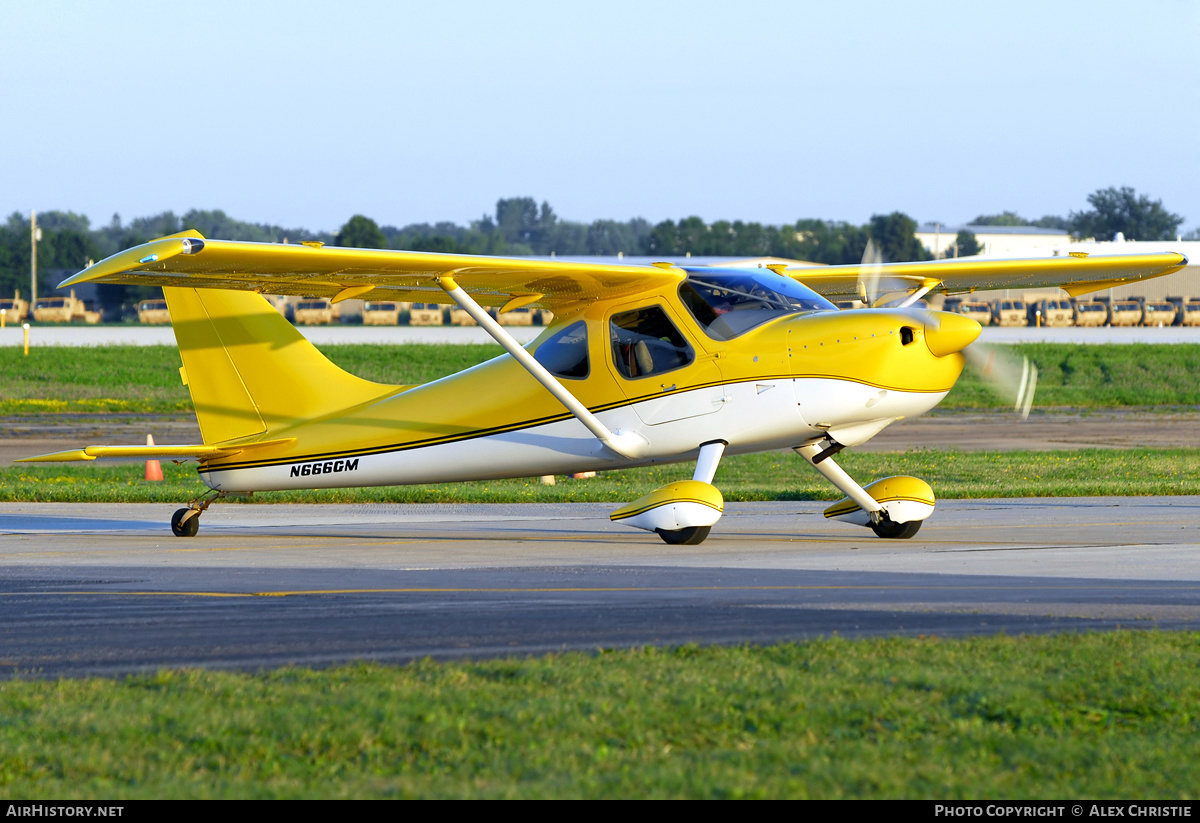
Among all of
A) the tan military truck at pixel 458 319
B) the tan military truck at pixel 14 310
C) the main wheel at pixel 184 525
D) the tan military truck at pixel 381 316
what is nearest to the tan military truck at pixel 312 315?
the tan military truck at pixel 381 316

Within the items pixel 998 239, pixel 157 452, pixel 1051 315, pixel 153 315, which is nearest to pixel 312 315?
pixel 153 315

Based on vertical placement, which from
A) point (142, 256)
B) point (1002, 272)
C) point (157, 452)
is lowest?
point (157, 452)

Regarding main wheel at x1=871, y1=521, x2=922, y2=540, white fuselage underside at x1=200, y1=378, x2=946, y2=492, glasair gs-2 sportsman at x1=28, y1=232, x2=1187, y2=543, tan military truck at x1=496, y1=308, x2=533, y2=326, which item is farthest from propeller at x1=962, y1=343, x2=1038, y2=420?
tan military truck at x1=496, y1=308, x2=533, y2=326

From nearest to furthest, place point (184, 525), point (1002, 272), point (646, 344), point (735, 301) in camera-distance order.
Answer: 1. point (735, 301)
2. point (646, 344)
3. point (184, 525)
4. point (1002, 272)

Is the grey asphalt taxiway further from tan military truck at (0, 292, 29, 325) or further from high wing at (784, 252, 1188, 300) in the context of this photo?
tan military truck at (0, 292, 29, 325)

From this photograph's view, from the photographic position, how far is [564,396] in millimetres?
12492

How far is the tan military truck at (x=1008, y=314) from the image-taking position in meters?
76.8

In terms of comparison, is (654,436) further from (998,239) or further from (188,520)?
(998,239)

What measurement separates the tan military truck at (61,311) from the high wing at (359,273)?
265ft

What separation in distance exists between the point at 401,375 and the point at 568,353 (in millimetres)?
31531

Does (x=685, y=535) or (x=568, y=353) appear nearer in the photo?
(x=685, y=535)

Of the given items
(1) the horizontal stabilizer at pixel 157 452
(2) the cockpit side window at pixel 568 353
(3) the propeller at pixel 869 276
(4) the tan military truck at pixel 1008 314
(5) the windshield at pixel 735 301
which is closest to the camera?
(5) the windshield at pixel 735 301

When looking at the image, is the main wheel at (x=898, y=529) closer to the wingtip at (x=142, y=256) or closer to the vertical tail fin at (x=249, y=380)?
the vertical tail fin at (x=249, y=380)

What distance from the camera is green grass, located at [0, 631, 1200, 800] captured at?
4672 millimetres
